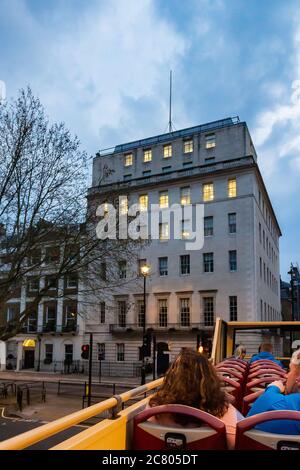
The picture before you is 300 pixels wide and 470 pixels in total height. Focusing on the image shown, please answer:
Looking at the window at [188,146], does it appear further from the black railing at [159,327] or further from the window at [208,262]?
the black railing at [159,327]

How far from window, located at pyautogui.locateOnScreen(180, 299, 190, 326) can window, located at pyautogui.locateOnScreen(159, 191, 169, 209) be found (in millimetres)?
11602

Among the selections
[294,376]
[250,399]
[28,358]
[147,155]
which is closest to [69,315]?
[28,358]

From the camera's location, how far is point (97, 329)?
171 feet

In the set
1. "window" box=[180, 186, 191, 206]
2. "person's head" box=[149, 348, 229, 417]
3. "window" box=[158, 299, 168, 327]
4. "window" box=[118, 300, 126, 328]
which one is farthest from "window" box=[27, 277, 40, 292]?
"window" box=[180, 186, 191, 206]

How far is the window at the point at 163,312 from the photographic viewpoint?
48375 mm

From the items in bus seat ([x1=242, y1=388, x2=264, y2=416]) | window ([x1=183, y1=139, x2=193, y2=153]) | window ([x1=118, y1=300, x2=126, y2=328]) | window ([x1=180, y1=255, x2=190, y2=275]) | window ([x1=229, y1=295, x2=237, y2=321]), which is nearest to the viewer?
bus seat ([x1=242, y1=388, x2=264, y2=416])

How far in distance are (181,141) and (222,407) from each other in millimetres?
52534

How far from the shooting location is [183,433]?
2811 mm

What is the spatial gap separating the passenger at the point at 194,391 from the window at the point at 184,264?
4588 cm

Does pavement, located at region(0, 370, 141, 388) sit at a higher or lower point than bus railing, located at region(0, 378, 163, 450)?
lower

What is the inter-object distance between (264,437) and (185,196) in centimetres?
4907

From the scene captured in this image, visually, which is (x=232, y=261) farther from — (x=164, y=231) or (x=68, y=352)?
(x=68, y=352)

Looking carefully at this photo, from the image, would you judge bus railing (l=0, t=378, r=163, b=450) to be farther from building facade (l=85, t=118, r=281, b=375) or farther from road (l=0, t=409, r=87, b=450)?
building facade (l=85, t=118, r=281, b=375)

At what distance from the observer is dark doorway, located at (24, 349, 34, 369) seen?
55062mm
